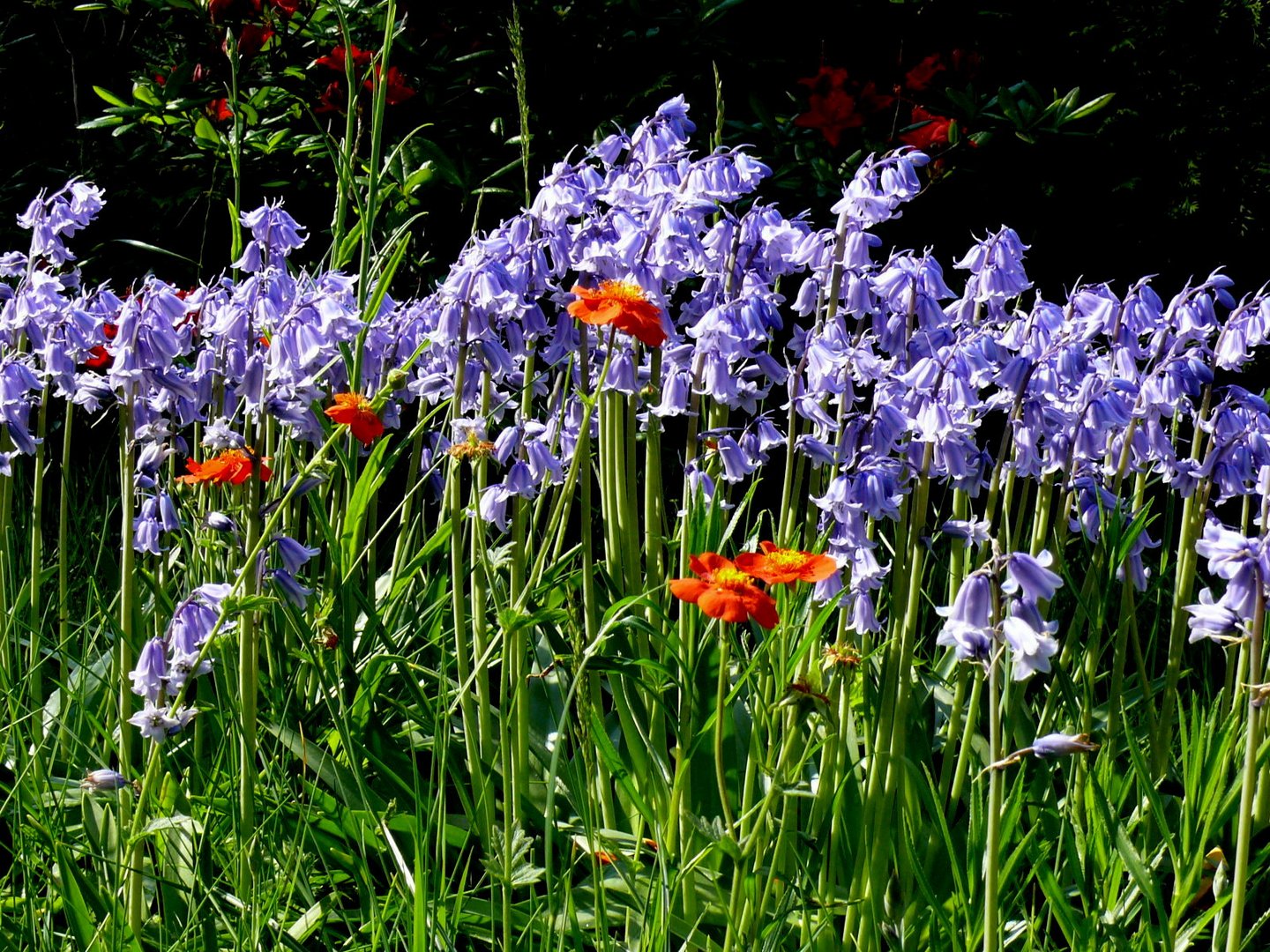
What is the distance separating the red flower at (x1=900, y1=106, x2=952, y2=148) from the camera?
452 cm

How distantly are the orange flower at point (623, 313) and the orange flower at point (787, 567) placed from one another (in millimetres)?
418

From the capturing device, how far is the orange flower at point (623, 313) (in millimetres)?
2055

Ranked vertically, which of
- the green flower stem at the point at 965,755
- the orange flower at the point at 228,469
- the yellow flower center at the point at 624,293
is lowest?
the green flower stem at the point at 965,755

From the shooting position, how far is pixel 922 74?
15.6 feet

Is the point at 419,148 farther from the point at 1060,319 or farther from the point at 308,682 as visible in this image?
the point at 1060,319

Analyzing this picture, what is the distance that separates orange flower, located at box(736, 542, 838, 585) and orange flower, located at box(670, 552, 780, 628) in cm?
2

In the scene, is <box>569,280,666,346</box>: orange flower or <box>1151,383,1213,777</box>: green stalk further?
<box>1151,383,1213,777</box>: green stalk

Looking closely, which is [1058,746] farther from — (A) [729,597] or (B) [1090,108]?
→ (B) [1090,108]

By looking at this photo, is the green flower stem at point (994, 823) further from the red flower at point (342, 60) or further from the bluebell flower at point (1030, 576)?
the red flower at point (342, 60)

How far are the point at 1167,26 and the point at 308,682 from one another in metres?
4.40

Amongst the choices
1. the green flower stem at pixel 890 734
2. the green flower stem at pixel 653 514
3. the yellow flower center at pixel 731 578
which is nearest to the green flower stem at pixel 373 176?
the green flower stem at pixel 653 514

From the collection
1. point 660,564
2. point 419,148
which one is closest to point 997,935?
point 660,564

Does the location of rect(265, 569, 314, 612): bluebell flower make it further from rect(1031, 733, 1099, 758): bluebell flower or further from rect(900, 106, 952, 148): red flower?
rect(900, 106, 952, 148): red flower

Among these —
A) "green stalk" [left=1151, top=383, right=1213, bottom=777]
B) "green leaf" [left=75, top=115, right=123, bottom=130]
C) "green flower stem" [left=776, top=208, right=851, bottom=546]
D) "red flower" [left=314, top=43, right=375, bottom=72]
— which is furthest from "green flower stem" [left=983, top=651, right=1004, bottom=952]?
"green leaf" [left=75, top=115, right=123, bottom=130]
